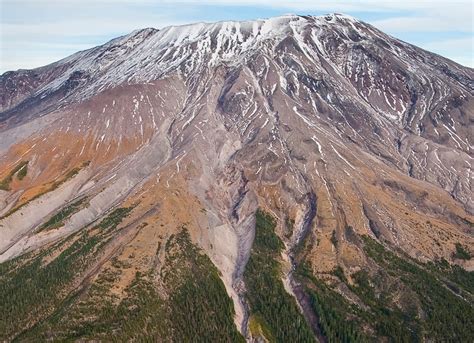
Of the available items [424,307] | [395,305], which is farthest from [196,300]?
[424,307]

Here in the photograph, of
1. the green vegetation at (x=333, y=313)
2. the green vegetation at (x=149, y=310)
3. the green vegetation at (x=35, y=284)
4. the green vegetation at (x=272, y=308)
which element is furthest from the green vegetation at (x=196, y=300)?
the green vegetation at (x=35, y=284)

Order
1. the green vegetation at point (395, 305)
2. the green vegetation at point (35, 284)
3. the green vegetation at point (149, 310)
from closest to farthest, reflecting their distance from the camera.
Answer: the green vegetation at point (149, 310), the green vegetation at point (35, 284), the green vegetation at point (395, 305)

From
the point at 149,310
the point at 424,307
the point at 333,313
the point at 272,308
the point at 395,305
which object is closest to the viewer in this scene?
the point at 149,310

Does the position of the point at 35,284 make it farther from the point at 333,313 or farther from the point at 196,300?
the point at 333,313

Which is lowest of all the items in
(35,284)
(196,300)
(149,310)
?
(196,300)

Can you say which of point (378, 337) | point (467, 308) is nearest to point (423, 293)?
point (467, 308)

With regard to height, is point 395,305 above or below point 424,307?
above

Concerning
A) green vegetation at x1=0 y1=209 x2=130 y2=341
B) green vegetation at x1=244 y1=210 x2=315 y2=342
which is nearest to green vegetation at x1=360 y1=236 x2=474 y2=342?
green vegetation at x1=244 y1=210 x2=315 y2=342

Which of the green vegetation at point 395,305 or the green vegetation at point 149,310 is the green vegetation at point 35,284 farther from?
the green vegetation at point 395,305

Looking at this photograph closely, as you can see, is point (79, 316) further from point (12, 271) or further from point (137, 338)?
point (12, 271)

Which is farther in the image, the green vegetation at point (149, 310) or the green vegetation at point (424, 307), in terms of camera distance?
the green vegetation at point (424, 307)
